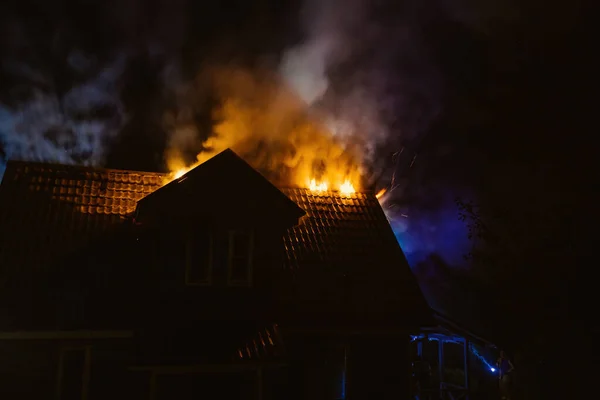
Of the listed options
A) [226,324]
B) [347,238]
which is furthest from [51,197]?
[347,238]

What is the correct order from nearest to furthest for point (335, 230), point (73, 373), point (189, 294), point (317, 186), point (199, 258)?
point (73, 373), point (189, 294), point (199, 258), point (335, 230), point (317, 186)

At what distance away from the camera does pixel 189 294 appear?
13359 millimetres

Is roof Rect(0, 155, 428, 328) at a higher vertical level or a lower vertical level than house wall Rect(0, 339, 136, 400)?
higher

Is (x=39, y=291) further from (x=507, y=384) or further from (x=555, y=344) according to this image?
(x=555, y=344)

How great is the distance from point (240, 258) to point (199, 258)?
1124mm

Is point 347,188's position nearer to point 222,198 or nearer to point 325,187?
point 325,187

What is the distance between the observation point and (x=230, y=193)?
1424cm

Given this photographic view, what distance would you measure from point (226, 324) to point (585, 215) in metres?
13.6

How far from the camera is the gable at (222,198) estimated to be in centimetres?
1366

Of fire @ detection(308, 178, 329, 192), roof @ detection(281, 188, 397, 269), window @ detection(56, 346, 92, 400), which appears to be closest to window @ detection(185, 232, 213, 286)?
roof @ detection(281, 188, 397, 269)

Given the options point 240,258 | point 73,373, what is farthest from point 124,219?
point 73,373

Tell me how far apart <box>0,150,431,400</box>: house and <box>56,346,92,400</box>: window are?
0.9 inches

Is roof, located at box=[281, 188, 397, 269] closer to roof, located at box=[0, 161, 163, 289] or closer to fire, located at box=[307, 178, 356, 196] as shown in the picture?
fire, located at box=[307, 178, 356, 196]

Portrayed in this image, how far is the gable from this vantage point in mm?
13664
